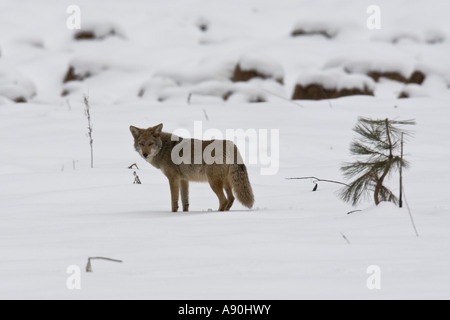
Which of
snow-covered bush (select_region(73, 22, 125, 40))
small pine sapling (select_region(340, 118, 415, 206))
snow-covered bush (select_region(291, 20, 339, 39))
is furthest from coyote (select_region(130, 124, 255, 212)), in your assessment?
snow-covered bush (select_region(73, 22, 125, 40))

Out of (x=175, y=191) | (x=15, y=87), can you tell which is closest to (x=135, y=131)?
(x=175, y=191)

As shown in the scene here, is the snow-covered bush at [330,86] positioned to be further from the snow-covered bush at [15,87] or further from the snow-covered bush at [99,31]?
the snow-covered bush at [99,31]

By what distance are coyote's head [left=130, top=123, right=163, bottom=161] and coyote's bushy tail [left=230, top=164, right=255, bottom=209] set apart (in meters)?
0.88

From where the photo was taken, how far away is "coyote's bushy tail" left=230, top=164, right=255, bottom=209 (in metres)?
6.35

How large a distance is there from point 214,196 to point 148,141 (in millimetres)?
1133

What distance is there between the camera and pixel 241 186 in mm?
6359

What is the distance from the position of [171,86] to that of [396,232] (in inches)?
719

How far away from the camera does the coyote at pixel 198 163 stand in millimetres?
6422

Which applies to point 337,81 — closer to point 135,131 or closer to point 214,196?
point 214,196

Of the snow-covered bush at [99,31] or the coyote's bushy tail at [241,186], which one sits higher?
the snow-covered bush at [99,31]

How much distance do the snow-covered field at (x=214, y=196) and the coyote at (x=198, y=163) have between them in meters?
0.26

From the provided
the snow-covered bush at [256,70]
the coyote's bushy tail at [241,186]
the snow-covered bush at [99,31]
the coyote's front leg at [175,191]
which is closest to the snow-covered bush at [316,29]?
the snow-covered bush at [256,70]

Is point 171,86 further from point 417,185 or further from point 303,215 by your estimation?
point 303,215

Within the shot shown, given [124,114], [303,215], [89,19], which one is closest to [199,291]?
[303,215]
